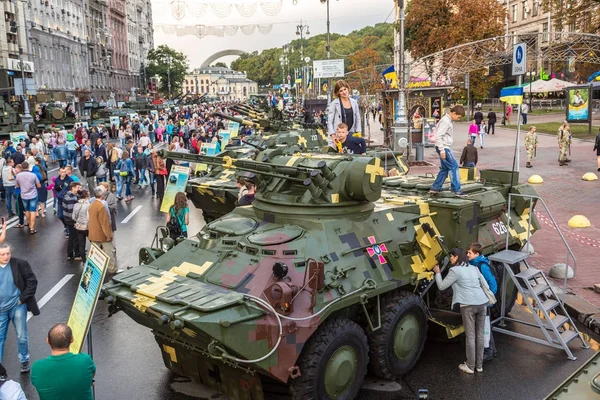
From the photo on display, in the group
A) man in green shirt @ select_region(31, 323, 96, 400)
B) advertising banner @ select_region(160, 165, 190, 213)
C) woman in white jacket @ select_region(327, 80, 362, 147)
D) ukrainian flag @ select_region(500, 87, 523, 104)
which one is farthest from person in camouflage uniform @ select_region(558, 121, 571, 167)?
man in green shirt @ select_region(31, 323, 96, 400)

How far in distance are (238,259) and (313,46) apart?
108 meters

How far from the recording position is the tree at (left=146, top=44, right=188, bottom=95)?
105812 mm

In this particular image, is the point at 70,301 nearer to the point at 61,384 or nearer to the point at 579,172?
the point at 61,384

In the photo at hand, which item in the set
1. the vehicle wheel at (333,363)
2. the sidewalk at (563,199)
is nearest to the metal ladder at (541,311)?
the sidewalk at (563,199)

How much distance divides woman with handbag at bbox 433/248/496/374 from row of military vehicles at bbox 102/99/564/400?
16.8 inches

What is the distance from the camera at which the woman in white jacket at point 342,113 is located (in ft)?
35.4

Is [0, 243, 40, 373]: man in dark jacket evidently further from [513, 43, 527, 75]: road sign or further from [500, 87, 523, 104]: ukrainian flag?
[513, 43, 527, 75]: road sign

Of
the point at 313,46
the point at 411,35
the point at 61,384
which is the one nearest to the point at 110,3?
the point at 313,46

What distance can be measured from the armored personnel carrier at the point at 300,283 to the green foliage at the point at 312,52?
54875 mm

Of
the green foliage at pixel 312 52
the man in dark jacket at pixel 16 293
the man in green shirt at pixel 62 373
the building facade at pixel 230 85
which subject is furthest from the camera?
the building facade at pixel 230 85

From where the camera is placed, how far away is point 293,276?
699 cm

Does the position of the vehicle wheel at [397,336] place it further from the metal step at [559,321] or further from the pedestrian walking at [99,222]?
the pedestrian walking at [99,222]

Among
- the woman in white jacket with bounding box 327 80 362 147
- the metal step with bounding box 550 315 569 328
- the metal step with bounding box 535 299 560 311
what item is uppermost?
the woman in white jacket with bounding box 327 80 362 147

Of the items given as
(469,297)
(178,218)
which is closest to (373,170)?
(469,297)
